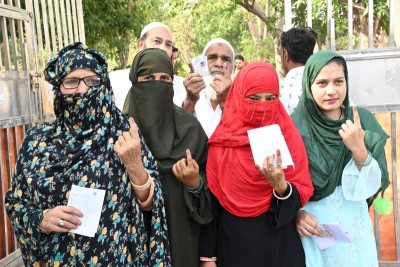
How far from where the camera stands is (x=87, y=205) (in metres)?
2.26

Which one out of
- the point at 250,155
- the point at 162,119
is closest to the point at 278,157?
the point at 250,155

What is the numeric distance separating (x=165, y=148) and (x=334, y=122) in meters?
0.87

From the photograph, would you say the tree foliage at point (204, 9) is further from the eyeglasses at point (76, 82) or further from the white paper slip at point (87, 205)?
the white paper slip at point (87, 205)

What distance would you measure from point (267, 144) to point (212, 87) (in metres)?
0.86

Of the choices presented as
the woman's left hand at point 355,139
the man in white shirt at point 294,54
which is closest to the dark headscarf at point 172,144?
the woman's left hand at point 355,139

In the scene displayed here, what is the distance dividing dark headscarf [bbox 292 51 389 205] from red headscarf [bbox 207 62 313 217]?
0.09 m

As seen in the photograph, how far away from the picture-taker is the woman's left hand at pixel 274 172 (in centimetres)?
238

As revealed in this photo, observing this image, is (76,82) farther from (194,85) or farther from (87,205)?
(194,85)

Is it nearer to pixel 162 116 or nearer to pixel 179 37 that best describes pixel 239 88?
pixel 162 116

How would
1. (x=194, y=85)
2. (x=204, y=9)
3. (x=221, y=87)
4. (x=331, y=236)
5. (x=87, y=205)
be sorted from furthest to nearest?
1. (x=204, y=9)
2. (x=194, y=85)
3. (x=221, y=87)
4. (x=331, y=236)
5. (x=87, y=205)

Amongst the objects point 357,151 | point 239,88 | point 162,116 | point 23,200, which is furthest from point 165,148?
point 357,151

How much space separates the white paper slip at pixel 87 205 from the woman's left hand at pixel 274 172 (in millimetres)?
734

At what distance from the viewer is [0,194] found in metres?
4.06

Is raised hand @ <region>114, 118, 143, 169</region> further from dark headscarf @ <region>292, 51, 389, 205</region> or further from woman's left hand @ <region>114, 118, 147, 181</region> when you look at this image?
dark headscarf @ <region>292, 51, 389, 205</region>
